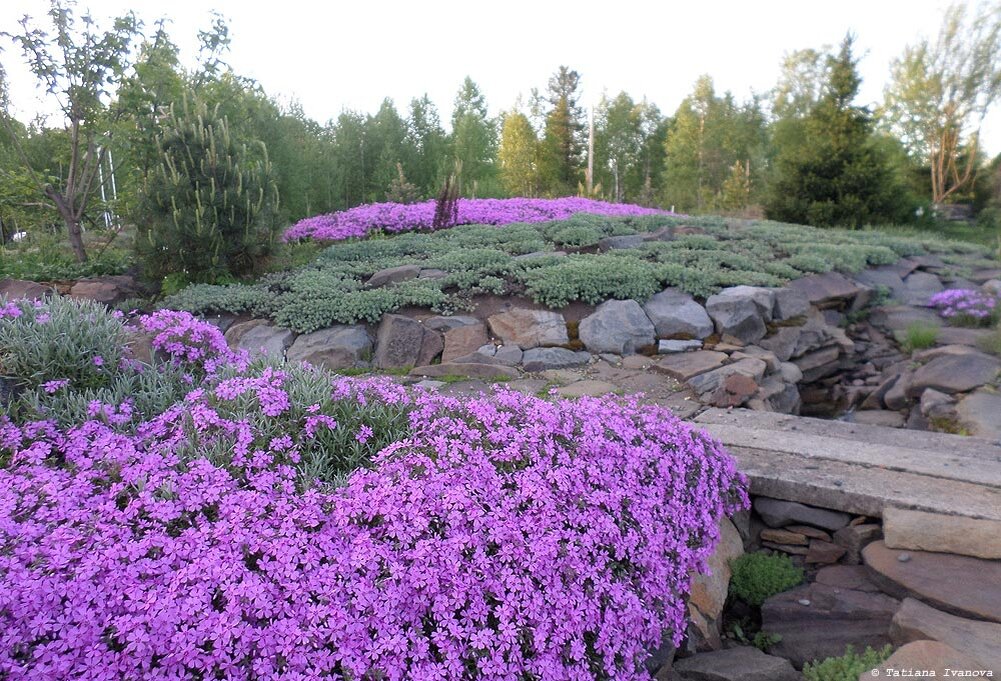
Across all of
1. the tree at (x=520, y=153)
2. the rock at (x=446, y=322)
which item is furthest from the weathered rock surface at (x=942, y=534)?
the tree at (x=520, y=153)

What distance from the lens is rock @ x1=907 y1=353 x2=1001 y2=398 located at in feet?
16.8

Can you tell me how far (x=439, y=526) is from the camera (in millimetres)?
1777

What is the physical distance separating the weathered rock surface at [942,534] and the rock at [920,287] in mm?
6744

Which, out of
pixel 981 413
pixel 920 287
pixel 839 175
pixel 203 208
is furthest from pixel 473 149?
pixel 981 413

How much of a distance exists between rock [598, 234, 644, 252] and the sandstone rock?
330 cm

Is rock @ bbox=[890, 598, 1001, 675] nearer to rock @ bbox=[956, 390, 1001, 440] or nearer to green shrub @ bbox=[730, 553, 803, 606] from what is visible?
green shrub @ bbox=[730, 553, 803, 606]

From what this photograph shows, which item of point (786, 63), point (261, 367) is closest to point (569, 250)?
point (261, 367)

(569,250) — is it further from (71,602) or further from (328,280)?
(71,602)

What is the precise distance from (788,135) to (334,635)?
30268 mm

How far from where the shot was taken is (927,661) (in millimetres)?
1833

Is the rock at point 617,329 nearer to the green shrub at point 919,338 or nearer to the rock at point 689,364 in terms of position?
the rock at point 689,364

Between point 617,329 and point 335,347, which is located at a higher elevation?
point 617,329

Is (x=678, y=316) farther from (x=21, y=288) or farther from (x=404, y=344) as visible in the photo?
(x=21, y=288)

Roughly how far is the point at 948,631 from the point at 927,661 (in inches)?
10.7
